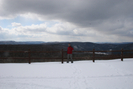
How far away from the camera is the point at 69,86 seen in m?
4.14

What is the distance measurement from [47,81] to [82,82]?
6.26 ft

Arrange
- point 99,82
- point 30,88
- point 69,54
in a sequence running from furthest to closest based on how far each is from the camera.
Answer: point 69,54
point 99,82
point 30,88

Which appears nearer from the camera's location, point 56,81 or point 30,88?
point 30,88

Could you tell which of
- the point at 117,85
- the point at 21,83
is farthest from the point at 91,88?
the point at 21,83

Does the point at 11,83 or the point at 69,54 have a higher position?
the point at 69,54

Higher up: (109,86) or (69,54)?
(69,54)

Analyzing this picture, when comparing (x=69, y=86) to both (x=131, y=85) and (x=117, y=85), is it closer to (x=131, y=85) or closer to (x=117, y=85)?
(x=117, y=85)

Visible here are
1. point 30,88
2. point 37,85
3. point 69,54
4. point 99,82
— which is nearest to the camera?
point 30,88

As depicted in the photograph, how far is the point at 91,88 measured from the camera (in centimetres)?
398

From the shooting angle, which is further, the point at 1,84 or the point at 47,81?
the point at 47,81

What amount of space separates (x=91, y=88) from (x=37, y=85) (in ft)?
8.69

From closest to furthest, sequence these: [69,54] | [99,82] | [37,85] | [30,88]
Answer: [30,88], [37,85], [99,82], [69,54]

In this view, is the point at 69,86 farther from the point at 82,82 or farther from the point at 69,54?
the point at 69,54

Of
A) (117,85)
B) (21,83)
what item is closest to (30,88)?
(21,83)
